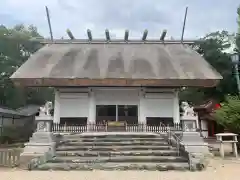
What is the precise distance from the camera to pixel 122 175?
8.23 m

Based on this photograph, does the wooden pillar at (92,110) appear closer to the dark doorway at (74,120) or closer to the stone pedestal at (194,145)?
the dark doorway at (74,120)

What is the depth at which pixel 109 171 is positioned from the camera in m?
9.03

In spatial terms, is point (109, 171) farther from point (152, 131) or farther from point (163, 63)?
point (163, 63)

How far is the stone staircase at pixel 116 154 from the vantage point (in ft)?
30.9

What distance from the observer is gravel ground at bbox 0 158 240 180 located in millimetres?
7773

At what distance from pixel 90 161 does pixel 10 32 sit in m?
23.7

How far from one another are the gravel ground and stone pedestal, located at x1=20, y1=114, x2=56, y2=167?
165cm

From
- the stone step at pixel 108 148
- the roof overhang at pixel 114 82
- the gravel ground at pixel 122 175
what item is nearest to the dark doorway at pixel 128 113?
the roof overhang at pixel 114 82

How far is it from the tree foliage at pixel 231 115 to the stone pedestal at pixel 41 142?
8.27 m

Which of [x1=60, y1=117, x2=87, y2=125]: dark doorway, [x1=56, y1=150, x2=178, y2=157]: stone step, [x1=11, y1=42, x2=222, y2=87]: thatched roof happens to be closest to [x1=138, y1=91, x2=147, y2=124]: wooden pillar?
[x1=11, y1=42, x2=222, y2=87]: thatched roof

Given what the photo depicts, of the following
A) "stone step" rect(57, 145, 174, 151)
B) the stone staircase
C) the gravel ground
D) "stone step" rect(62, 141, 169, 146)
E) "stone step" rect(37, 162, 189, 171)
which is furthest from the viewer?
"stone step" rect(62, 141, 169, 146)

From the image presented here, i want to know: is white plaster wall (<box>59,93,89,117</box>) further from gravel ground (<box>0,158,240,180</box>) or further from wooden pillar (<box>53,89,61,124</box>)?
gravel ground (<box>0,158,240,180</box>)

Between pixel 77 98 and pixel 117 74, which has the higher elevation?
pixel 117 74

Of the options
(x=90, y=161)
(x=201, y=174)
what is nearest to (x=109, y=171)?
(x=90, y=161)
